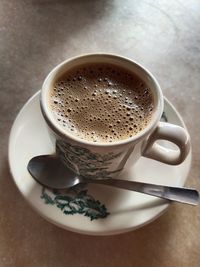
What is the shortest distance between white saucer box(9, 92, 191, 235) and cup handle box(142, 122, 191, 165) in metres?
0.04

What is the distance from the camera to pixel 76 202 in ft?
1.91

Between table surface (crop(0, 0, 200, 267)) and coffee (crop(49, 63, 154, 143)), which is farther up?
coffee (crop(49, 63, 154, 143))

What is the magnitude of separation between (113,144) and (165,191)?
0.13 meters

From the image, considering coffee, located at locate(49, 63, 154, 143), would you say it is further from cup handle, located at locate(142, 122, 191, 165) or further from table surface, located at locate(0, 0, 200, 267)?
table surface, located at locate(0, 0, 200, 267)

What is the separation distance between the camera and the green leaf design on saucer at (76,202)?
569 mm

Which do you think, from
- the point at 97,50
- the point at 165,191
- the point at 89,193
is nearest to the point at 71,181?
the point at 89,193

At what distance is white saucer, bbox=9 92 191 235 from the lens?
1.83 ft

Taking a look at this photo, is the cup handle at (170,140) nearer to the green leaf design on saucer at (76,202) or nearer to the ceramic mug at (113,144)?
the ceramic mug at (113,144)

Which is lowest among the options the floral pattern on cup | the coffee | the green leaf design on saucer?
the green leaf design on saucer

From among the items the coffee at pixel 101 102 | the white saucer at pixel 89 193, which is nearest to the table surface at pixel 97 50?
the white saucer at pixel 89 193

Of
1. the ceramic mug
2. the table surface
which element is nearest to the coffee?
the ceramic mug

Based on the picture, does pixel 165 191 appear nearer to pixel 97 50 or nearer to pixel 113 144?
pixel 113 144

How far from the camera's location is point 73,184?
1.96ft

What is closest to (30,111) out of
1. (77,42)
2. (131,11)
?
(77,42)
